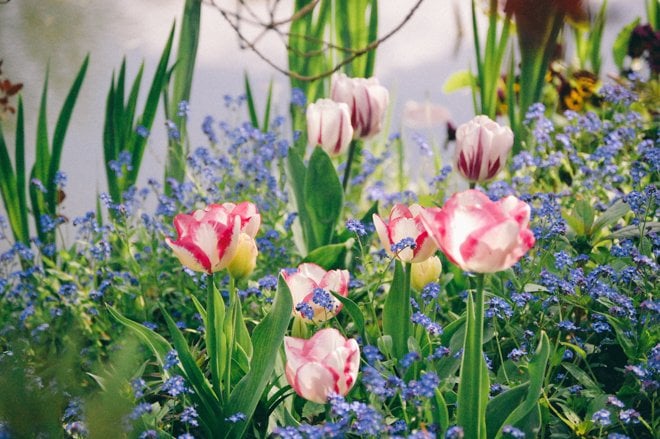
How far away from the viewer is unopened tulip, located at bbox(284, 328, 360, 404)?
1437 mm

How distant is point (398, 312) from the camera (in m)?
1.86

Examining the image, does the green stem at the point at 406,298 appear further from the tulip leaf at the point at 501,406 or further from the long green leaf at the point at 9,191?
the long green leaf at the point at 9,191

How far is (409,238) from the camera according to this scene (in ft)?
5.37

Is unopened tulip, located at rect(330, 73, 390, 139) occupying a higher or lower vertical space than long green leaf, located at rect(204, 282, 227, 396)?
higher

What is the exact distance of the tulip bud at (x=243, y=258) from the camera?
178cm

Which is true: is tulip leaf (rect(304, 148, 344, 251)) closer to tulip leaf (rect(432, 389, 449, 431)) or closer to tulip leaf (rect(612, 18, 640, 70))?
tulip leaf (rect(432, 389, 449, 431))

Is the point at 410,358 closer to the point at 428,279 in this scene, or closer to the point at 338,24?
the point at 428,279

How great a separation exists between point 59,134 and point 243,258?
65.2 inches

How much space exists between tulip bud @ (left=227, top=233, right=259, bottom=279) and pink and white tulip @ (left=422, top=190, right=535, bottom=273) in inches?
21.8

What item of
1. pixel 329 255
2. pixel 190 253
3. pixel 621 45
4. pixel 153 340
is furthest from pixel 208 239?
pixel 621 45

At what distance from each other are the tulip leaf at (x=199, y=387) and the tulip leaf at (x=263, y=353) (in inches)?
2.1

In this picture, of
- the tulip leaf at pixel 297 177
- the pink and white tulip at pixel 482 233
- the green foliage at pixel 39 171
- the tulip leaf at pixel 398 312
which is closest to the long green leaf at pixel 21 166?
the green foliage at pixel 39 171

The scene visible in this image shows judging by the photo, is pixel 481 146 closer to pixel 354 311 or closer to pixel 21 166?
pixel 354 311

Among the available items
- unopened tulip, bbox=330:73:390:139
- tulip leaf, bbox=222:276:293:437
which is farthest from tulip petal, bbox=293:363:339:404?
unopened tulip, bbox=330:73:390:139
